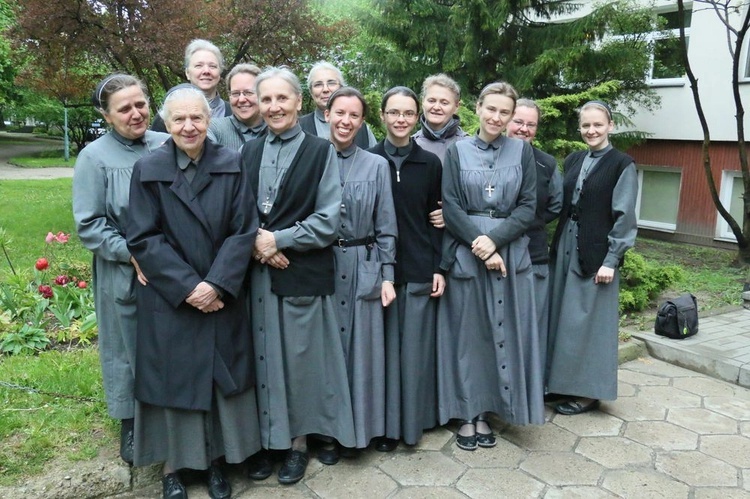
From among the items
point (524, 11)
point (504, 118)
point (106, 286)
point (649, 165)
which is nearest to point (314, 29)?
point (524, 11)

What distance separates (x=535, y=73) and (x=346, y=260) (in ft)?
17.4

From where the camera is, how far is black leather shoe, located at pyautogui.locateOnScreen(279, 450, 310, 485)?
331 cm

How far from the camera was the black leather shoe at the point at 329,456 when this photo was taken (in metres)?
3.51

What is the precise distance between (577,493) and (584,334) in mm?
1183

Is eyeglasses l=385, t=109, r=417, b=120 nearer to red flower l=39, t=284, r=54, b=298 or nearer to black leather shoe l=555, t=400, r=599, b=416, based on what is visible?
black leather shoe l=555, t=400, r=599, b=416

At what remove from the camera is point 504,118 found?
12.0 feet

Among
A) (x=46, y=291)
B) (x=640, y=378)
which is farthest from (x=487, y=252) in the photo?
(x=46, y=291)

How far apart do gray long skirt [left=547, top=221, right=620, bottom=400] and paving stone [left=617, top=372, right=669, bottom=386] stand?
84cm

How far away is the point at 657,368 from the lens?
524 cm

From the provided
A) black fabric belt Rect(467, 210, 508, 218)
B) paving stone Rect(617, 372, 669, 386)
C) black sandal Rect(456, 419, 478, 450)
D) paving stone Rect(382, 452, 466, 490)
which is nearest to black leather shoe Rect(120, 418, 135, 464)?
paving stone Rect(382, 452, 466, 490)

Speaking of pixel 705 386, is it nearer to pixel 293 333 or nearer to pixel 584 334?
pixel 584 334

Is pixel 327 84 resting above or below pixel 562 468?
above

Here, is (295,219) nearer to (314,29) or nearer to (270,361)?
(270,361)

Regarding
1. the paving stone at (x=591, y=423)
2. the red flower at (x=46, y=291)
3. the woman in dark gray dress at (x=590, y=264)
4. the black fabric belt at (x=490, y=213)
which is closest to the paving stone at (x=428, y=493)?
the paving stone at (x=591, y=423)
